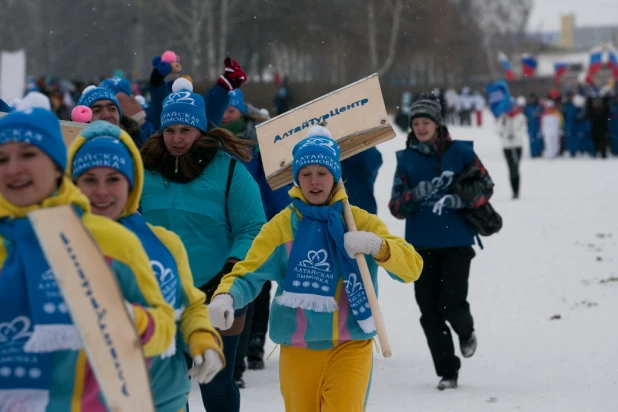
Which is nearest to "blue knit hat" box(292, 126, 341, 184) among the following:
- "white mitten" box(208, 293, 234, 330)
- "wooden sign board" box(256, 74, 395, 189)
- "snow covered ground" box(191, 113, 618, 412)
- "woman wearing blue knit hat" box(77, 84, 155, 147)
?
"wooden sign board" box(256, 74, 395, 189)

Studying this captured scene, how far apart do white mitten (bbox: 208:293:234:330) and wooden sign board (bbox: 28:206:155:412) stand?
131 centimetres

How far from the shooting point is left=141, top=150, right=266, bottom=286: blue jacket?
5.24 meters

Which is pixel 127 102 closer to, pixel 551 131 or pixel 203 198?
pixel 203 198

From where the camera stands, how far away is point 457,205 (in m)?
6.99

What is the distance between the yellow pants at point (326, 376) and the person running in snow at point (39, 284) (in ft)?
5.38

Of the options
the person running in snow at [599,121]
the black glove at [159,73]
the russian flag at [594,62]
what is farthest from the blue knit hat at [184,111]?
the russian flag at [594,62]

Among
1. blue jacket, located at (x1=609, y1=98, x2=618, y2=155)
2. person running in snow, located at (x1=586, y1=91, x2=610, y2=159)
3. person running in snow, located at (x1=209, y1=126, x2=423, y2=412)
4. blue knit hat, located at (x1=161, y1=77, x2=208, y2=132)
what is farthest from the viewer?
blue jacket, located at (x1=609, y1=98, x2=618, y2=155)

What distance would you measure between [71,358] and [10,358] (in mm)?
171

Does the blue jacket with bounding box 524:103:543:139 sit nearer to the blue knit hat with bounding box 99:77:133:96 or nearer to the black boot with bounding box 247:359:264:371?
the black boot with bounding box 247:359:264:371

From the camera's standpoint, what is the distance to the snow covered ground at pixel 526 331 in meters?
6.97

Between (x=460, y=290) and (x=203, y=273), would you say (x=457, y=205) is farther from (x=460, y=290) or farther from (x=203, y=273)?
(x=203, y=273)

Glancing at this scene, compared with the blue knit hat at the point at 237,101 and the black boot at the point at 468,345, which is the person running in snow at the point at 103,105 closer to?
the blue knit hat at the point at 237,101

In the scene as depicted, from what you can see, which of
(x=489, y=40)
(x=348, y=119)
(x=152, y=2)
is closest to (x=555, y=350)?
(x=348, y=119)

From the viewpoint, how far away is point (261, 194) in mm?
7648
